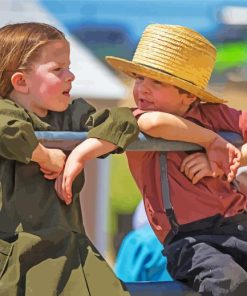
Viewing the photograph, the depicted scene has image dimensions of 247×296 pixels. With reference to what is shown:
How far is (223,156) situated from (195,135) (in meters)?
0.09

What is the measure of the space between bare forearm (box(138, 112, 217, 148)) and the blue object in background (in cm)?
116

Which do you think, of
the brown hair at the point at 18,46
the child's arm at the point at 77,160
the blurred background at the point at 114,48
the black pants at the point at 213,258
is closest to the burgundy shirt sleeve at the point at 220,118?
the black pants at the point at 213,258

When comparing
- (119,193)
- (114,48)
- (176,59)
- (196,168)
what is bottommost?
(119,193)

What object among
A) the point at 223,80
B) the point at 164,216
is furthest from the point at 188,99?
the point at 223,80

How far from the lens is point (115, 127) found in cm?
196

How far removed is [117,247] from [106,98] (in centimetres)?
84

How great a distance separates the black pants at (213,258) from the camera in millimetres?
2002

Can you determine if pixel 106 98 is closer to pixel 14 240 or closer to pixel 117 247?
pixel 117 247

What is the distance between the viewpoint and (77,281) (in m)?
1.86

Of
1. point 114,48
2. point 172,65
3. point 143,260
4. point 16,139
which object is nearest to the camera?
point 16,139

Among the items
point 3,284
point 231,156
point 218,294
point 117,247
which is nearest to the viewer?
point 3,284

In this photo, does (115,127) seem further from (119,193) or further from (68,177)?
(119,193)

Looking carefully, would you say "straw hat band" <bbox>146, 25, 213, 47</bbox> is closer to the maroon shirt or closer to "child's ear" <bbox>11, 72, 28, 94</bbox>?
the maroon shirt

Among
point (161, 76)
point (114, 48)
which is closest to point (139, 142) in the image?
point (161, 76)
